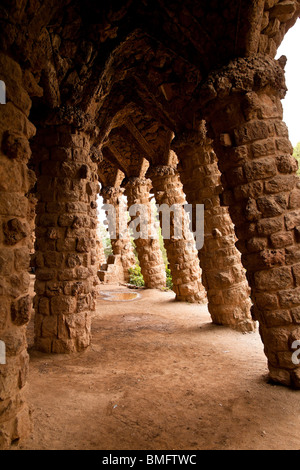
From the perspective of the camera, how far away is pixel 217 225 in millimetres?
6770

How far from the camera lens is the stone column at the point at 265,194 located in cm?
363

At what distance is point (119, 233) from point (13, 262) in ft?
43.4

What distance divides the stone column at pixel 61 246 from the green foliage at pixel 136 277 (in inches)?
377

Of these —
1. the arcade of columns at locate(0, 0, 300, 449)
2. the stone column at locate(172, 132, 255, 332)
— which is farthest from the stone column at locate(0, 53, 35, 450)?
the stone column at locate(172, 132, 255, 332)

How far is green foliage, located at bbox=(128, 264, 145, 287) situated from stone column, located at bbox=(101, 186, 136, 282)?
0.69 feet

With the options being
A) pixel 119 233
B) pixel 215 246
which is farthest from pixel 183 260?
pixel 119 233

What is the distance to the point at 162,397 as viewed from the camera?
3.66 m

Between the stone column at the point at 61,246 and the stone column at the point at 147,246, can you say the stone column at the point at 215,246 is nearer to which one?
the stone column at the point at 61,246

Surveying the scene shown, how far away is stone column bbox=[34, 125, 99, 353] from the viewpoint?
5.31m

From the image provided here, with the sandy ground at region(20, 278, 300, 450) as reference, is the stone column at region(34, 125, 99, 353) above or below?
above

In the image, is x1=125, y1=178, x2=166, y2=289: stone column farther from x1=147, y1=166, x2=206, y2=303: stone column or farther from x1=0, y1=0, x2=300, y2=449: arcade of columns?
x1=0, y1=0, x2=300, y2=449: arcade of columns
